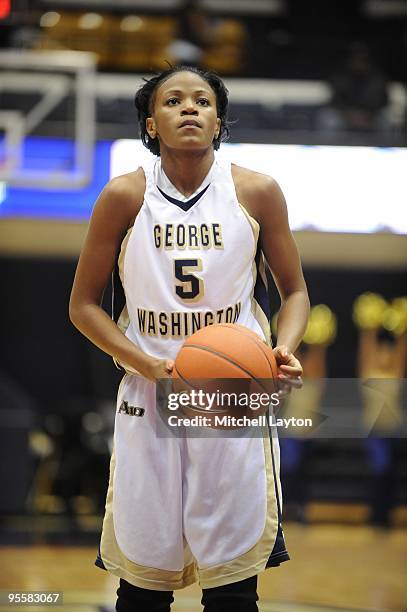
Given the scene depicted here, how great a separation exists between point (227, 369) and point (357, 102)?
8166 mm

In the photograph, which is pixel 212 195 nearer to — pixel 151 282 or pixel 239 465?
pixel 151 282

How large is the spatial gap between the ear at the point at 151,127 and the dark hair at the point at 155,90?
0.12 ft

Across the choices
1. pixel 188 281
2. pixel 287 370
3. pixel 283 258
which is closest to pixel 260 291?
pixel 283 258

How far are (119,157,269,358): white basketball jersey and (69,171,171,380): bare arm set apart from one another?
0.11 feet

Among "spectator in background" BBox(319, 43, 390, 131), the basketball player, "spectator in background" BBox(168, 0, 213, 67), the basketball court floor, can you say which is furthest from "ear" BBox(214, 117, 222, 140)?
"spectator in background" BBox(168, 0, 213, 67)

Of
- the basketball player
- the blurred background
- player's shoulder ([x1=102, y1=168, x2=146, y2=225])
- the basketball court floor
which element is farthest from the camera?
the blurred background

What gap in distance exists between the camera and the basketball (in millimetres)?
2490

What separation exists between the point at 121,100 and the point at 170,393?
26.4 ft

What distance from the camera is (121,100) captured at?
33.7ft

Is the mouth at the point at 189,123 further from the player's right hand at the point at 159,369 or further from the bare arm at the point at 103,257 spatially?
the player's right hand at the point at 159,369

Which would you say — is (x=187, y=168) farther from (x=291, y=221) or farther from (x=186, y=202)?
(x=291, y=221)

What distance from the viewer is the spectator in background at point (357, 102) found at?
9.99m

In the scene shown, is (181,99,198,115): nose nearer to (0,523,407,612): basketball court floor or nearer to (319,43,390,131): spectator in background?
(0,523,407,612): basketball court floor

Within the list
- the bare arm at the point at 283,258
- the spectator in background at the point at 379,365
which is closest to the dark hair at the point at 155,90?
the bare arm at the point at 283,258
